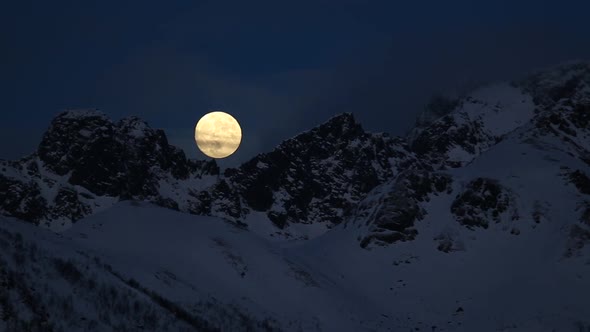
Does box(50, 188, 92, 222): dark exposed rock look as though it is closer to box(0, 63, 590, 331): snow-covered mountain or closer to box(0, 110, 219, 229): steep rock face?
box(0, 110, 219, 229): steep rock face

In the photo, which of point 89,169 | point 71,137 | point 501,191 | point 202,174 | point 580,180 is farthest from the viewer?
point 202,174

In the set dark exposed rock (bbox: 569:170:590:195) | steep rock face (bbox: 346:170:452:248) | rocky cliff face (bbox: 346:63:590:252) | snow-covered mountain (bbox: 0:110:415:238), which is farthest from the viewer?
snow-covered mountain (bbox: 0:110:415:238)

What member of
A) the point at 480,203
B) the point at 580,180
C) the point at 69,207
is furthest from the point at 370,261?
the point at 69,207

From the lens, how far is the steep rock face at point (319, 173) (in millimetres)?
172375

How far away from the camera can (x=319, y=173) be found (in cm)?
18200

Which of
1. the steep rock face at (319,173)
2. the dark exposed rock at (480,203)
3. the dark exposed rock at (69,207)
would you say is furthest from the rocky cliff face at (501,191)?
the dark exposed rock at (69,207)

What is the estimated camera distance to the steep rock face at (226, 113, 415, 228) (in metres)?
172

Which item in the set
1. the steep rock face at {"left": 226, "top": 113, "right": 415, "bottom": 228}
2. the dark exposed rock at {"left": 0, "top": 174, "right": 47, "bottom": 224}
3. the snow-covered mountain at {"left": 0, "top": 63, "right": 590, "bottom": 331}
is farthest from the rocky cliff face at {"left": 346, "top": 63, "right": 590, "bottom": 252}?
the dark exposed rock at {"left": 0, "top": 174, "right": 47, "bottom": 224}

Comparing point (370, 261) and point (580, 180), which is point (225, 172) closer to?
point (370, 261)

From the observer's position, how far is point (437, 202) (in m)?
60.6

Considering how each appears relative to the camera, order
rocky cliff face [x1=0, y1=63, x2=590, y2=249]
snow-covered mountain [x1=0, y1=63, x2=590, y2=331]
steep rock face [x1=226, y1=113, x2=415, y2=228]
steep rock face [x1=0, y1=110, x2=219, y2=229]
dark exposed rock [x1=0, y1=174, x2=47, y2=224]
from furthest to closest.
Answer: steep rock face [x1=226, y1=113, x2=415, y2=228] < rocky cliff face [x1=0, y1=63, x2=590, y2=249] < steep rock face [x1=0, y1=110, x2=219, y2=229] < dark exposed rock [x1=0, y1=174, x2=47, y2=224] < snow-covered mountain [x1=0, y1=63, x2=590, y2=331]

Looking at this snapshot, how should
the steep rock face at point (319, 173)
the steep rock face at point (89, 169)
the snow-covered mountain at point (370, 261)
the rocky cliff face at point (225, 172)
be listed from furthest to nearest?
1. the steep rock face at point (319, 173)
2. the rocky cliff face at point (225, 172)
3. the steep rock face at point (89, 169)
4. the snow-covered mountain at point (370, 261)

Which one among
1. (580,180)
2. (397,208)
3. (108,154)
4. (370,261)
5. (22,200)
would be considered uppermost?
(580,180)

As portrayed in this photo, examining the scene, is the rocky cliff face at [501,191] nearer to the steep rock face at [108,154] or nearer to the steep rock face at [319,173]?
the steep rock face at [319,173]
